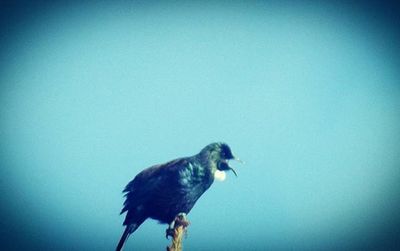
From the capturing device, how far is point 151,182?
310 cm

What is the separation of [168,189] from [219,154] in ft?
2.18

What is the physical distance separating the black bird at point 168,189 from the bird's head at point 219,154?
0.03ft

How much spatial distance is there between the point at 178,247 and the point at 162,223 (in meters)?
1.00

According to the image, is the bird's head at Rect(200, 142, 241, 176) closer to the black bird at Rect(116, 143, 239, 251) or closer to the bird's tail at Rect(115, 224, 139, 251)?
the black bird at Rect(116, 143, 239, 251)

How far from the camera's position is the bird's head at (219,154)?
3.29 meters

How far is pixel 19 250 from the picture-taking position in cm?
494

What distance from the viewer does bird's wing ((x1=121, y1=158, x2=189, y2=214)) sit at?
120 inches

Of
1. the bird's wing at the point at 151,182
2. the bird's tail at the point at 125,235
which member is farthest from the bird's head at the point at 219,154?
the bird's tail at the point at 125,235

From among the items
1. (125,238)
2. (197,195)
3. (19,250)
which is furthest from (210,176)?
(19,250)

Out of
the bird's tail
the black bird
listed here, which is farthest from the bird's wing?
the bird's tail

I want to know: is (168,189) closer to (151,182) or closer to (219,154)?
(151,182)

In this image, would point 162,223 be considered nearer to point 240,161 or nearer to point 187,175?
point 187,175

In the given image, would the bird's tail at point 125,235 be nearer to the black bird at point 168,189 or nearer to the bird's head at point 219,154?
the black bird at point 168,189

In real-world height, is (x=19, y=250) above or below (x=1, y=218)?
below
